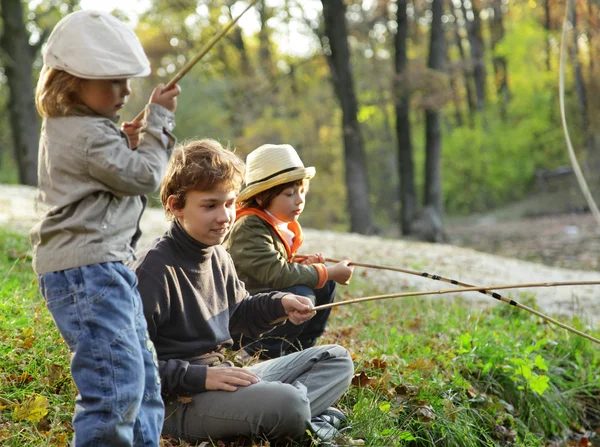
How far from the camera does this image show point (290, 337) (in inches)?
158

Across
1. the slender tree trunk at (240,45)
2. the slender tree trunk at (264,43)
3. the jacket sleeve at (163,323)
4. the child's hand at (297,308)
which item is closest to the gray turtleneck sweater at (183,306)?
the jacket sleeve at (163,323)

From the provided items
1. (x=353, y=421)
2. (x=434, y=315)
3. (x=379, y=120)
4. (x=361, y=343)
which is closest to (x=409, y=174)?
(x=434, y=315)

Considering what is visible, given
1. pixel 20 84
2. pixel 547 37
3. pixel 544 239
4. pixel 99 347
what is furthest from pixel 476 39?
pixel 99 347

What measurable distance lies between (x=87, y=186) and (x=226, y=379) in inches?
39.5

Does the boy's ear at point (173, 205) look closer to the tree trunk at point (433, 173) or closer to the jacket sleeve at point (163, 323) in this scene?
the jacket sleeve at point (163, 323)

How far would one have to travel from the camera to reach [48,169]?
2.50m

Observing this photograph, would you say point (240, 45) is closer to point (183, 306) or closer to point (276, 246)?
point (276, 246)

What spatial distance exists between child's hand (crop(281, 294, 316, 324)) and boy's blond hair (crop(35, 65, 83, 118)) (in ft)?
4.15

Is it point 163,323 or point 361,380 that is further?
point 361,380

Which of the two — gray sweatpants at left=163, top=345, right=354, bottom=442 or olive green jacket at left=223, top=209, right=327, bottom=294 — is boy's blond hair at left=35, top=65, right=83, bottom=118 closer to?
gray sweatpants at left=163, top=345, right=354, bottom=442

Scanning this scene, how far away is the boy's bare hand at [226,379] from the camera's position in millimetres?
3000

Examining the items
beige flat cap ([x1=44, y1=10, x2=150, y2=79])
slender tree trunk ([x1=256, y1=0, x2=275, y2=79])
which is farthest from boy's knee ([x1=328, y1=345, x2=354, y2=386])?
slender tree trunk ([x1=256, y1=0, x2=275, y2=79])

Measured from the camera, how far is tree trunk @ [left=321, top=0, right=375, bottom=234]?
1562 centimetres

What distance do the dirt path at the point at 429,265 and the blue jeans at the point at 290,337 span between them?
249cm
